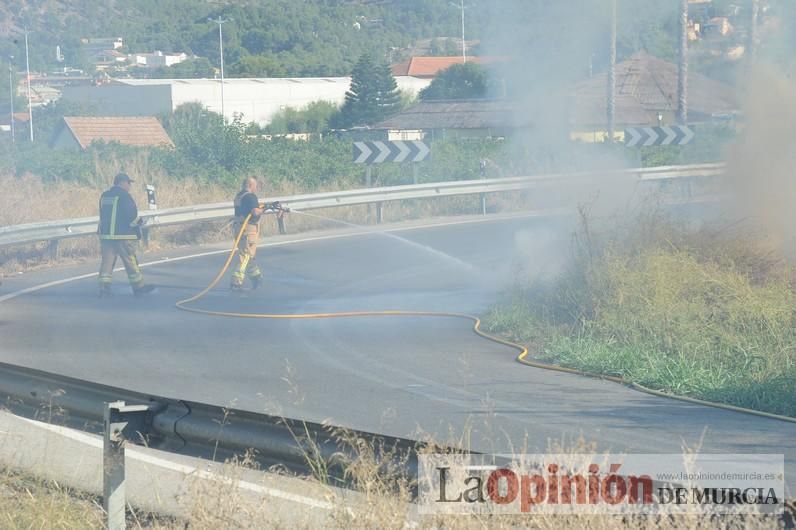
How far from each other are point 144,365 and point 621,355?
4415 millimetres

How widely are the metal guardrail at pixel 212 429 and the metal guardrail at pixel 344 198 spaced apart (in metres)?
13.6

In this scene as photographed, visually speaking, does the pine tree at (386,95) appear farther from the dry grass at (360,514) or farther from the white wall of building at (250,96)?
the dry grass at (360,514)

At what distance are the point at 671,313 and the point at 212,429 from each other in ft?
25.1

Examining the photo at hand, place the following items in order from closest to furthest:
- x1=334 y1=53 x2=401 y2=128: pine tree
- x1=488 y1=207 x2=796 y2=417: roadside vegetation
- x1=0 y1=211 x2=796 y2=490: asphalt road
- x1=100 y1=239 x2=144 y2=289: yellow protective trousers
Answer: x1=0 y1=211 x2=796 y2=490: asphalt road → x1=488 y1=207 x2=796 y2=417: roadside vegetation → x1=100 y1=239 x2=144 y2=289: yellow protective trousers → x1=334 y1=53 x2=401 y2=128: pine tree

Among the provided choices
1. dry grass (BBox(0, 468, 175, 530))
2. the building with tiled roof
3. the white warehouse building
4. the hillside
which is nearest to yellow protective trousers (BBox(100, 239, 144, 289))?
dry grass (BBox(0, 468, 175, 530))

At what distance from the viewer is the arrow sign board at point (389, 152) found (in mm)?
27250

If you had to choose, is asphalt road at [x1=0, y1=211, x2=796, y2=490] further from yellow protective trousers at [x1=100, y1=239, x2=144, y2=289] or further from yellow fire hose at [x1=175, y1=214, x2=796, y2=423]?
yellow protective trousers at [x1=100, y1=239, x2=144, y2=289]

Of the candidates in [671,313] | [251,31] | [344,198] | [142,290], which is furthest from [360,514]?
[251,31]

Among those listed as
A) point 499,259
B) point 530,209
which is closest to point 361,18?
point 530,209

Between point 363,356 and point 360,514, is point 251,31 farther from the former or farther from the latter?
point 360,514

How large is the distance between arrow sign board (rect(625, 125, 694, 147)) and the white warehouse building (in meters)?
49.4

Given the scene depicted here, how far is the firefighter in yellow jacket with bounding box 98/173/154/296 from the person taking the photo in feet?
51.9

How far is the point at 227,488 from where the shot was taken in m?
5.20

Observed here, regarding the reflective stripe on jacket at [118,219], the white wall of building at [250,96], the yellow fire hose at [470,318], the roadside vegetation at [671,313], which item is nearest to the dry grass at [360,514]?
the yellow fire hose at [470,318]
